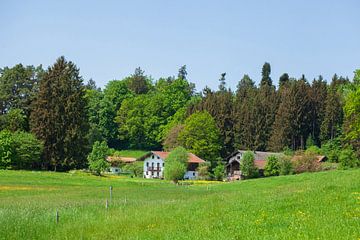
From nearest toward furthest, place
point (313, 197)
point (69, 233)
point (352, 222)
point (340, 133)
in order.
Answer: point (352, 222)
point (69, 233)
point (313, 197)
point (340, 133)

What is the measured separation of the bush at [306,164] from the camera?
281 feet

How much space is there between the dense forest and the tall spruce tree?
0.17 metres

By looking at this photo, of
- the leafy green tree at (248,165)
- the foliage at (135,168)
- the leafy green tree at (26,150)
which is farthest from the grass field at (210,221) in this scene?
the foliage at (135,168)

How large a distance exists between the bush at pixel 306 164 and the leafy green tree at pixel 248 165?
8614mm

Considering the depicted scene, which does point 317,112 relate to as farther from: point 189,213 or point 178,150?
point 189,213

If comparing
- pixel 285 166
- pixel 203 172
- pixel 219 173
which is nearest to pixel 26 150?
pixel 203 172

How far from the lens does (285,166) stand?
85250 mm

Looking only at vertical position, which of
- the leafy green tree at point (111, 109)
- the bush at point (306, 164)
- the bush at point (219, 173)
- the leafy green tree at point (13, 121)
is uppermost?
the leafy green tree at point (111, 109)

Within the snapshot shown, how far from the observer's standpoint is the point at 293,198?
19.2 m

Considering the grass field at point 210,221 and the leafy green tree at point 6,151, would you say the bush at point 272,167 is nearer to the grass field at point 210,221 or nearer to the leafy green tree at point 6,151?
the leafy green tree at point 6,151

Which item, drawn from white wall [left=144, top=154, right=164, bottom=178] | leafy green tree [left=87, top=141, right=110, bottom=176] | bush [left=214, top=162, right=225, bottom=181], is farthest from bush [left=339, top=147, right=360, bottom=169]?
white wall [left=144, top=154, right=164, bottom=178]

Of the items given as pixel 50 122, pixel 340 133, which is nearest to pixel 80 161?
pixel 50 122

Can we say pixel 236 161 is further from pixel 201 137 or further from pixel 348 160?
pixel 348 160

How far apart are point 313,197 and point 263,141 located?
321 feet
